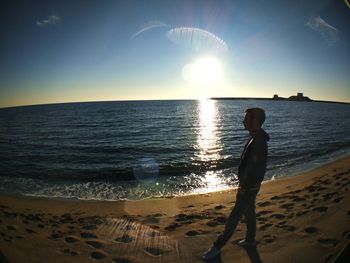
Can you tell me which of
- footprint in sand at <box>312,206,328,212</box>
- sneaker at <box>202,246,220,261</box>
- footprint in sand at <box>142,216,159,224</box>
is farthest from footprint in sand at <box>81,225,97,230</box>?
footprint in sand at <box>312,206,328,212</box>

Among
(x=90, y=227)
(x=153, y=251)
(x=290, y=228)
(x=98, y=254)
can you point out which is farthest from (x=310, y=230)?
(x=90, y=227)

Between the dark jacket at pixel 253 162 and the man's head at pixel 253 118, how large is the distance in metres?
0.17

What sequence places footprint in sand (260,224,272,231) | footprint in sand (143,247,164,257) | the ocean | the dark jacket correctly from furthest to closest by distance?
the ocean
the dark jacket
footprint in sand (260,224,272,231)
footprint in sand (143,247,164,257)

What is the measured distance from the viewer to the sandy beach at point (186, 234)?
202 cm

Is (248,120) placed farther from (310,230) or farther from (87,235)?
(87,235)

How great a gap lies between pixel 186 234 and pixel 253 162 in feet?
2.60

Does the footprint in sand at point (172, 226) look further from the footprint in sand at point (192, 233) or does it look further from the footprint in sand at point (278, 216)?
the footprint in sand at point (278, 216)

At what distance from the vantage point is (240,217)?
2.08 metres

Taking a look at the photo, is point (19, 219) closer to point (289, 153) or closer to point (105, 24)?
point (105, 24)

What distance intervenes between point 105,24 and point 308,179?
2.25m

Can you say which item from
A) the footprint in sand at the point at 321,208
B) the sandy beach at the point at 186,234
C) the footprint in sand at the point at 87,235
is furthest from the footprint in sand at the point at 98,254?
the footprint in sand at the point at 321,208

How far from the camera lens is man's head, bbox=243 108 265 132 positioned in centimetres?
205

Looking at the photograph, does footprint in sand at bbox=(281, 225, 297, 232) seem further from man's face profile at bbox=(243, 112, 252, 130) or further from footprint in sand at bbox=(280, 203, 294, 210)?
man's face profile at bbox=(243, 112, 252, 130)

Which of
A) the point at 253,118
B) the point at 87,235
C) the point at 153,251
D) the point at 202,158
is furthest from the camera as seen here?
the point at 202,158
